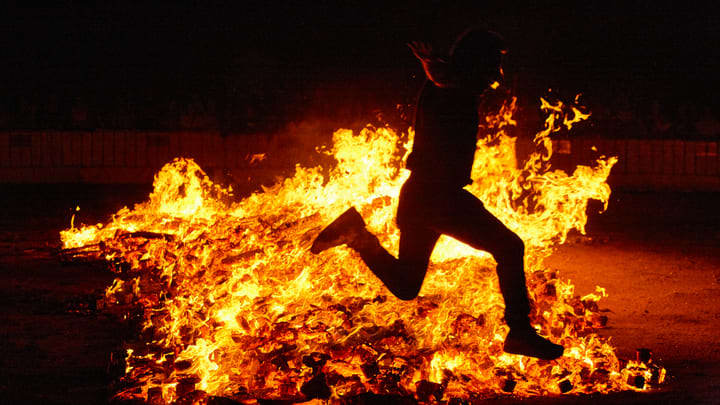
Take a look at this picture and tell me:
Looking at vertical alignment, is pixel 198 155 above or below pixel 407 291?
above

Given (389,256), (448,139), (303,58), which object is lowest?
(389,256)

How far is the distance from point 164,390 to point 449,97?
7.98ft

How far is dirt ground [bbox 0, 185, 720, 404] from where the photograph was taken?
5.21 m

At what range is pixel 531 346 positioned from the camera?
455cm

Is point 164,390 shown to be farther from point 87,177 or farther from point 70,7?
point 70,7

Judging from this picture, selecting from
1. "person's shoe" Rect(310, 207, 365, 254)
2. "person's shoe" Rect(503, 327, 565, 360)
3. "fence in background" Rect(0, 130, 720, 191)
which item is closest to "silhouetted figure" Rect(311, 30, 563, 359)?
"person's shoe" Rect(503, 327, 565, 360)

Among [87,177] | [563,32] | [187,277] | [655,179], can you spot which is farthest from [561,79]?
[187,277]

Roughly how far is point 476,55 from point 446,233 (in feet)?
3.28

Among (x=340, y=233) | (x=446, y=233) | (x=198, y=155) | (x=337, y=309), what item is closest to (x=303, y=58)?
(x=198, y=155)

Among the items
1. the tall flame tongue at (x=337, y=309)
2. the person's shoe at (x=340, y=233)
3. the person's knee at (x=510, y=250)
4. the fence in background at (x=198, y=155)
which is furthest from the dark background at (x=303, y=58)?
the person's knee at (x=510, y=250)

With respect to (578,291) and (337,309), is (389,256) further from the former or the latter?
(578,291)

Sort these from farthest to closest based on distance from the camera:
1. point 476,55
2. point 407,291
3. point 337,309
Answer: point 337,309 → point 407,291 → point 476,55

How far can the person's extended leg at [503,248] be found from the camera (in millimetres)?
4492

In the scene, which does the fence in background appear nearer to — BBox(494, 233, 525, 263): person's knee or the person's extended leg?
the person's extended leg
